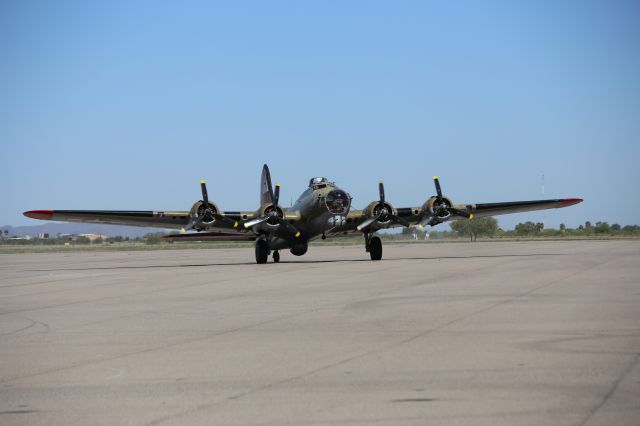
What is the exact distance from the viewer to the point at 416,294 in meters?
17.6

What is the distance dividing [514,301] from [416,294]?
279 centimetres

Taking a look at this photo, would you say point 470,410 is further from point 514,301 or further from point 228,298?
point 228,298

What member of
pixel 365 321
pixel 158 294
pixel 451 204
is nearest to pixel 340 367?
pixel 365 321

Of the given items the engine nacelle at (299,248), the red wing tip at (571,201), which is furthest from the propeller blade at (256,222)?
the red wing tip at (571,201)

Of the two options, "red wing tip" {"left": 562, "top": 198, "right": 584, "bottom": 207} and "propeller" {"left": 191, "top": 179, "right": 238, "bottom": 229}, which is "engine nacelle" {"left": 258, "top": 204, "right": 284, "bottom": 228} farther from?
"red wing tip" {"left": 562, "top": 198, "right": 584, "bottom": 207}

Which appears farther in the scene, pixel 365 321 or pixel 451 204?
pixel 451 204

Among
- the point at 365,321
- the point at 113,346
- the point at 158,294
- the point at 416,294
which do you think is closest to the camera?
the point at 113,346

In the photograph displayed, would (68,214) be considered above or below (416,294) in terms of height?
above

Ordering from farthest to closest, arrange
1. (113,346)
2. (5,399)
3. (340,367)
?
(113,346)
(340,367)
(5,399)

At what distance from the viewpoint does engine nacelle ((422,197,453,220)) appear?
39.9 metres

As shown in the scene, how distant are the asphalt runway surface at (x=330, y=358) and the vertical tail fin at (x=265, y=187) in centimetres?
2089

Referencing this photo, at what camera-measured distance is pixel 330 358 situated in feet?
30.1

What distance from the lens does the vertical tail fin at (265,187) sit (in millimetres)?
39166

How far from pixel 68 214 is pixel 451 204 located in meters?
20.6
